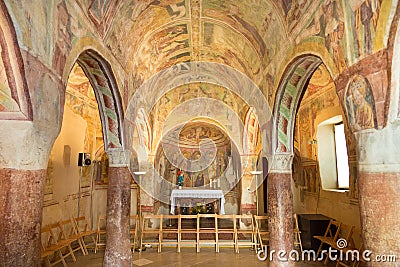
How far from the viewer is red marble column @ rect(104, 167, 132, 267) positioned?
273 inches

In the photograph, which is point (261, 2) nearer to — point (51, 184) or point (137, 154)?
point (51, 184)

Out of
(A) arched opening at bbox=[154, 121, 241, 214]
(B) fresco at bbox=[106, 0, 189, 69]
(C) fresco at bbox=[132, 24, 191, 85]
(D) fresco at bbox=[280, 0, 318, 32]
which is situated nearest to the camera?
(D) fresco at bbox=[280, 0, 318, 32]

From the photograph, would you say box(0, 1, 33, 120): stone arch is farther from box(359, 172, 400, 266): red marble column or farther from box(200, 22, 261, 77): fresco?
box(200, 22, 261, 77): fresco

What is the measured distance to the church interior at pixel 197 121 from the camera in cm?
338

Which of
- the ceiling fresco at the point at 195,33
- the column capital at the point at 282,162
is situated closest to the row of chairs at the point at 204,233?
the column capital at the point at 282,162

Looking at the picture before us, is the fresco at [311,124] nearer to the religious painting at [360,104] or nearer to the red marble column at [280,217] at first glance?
the red marble column at [280,217]

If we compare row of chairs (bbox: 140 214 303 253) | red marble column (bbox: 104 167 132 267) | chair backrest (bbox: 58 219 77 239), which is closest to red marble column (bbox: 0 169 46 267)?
red marble column (bbox: 104 167 132 267)

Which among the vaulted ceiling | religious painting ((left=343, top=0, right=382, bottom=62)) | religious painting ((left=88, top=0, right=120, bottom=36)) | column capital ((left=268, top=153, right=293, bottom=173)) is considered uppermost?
the vaulted ceiling

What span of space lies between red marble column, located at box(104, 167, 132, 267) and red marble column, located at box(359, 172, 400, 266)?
17.6ft

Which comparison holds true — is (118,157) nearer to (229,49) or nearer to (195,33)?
(195,33)

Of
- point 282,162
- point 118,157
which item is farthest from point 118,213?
point 282,162

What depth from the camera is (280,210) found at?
7.18 metres

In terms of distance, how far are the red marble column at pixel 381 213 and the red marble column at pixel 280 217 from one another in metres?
3.41

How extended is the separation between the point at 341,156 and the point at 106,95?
7.69 m
